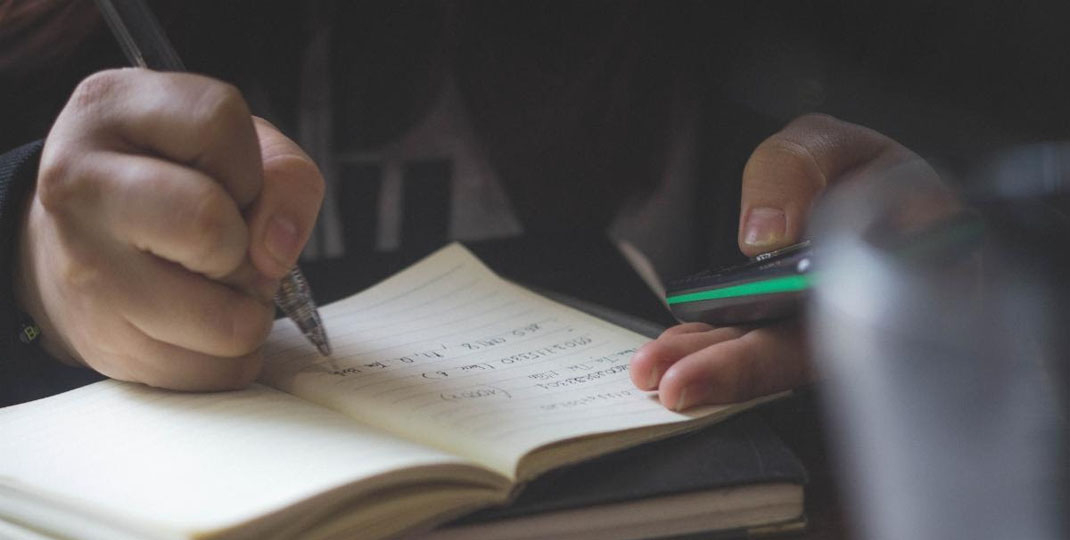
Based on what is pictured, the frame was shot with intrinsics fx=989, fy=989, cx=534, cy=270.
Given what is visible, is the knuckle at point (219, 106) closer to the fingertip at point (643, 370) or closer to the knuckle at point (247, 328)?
the knuckle at point (247, 328)

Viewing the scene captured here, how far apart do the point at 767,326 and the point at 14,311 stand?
416 millimetres

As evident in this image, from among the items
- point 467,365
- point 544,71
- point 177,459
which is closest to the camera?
point 177,459

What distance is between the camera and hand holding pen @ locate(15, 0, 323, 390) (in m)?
0.45

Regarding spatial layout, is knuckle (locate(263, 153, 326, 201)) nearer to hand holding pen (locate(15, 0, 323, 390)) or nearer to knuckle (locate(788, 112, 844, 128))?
hand holding pen (locate(15, 0, 323, 390))

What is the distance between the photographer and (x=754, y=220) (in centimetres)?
52

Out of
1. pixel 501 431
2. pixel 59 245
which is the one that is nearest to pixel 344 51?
pixel 59 245

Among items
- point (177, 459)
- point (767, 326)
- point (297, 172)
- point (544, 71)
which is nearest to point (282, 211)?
point (297, 172)

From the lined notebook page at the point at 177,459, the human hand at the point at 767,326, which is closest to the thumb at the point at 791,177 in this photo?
the human hand at the point at 767,326

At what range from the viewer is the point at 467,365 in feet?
1.70

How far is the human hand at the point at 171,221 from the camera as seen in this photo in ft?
1.47

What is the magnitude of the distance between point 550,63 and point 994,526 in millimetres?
755

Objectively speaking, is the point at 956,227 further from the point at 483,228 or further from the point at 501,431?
the point at 483,228

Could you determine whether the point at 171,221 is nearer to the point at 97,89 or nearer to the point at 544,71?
the point at 97,89

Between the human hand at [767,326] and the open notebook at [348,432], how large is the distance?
1cm
